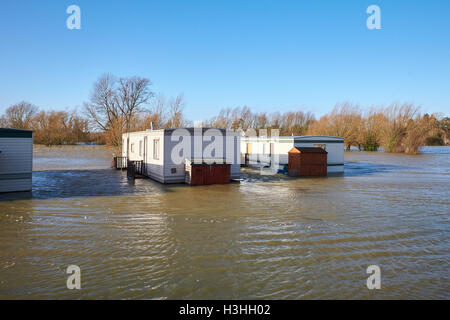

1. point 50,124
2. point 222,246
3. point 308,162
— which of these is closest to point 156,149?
point 308,162

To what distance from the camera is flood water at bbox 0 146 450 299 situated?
14.0 feet

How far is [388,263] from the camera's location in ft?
17.1

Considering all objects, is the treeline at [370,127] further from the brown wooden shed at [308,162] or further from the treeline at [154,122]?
the brown wooden shed at [308,162]

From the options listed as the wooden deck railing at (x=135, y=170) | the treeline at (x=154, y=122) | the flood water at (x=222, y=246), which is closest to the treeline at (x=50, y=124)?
the treeline at (x=154, y=122)

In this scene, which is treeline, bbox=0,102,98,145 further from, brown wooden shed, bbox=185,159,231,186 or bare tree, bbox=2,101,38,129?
brown wooden shed, bbox=185,159,231,186

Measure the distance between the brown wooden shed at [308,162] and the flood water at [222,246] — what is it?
743 cm

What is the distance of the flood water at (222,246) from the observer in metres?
4.28

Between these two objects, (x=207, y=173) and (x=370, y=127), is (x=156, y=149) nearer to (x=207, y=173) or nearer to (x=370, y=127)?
(x=207, y=173)

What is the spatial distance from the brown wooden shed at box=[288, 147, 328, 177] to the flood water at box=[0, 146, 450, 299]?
7427 mm

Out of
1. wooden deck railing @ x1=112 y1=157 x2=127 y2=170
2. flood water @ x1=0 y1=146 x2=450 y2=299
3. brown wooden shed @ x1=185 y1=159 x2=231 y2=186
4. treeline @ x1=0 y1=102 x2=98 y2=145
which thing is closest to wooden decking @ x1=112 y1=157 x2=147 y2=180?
wooden deck railing @ x1=112 y1=157 x2=127 y2=170

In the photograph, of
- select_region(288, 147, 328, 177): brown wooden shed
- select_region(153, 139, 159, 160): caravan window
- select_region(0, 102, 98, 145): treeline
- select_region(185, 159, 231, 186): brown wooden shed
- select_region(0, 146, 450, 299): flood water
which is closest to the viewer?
select_region(0, 146, 450, 299): flood water

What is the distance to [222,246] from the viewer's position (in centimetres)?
589
